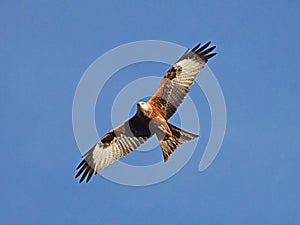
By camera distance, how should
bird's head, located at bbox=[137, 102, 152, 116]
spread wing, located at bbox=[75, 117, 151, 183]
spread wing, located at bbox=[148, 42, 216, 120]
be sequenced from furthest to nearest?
spread wing, located at bbox=[75, 117, 151, 183] < spread wing, located at bbox=[148, 42, 216, 120] < bird's head, located at bbox=[137, 102, 152, 116]

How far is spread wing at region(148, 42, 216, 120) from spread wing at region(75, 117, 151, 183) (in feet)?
2.60

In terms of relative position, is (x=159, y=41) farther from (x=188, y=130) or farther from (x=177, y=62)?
(x=188, y=130)

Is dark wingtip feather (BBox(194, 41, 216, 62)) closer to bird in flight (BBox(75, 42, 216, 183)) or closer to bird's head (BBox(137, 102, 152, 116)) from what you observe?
bird in flight (BBox(75, 42, 216, 183))

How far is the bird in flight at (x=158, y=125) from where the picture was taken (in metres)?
8.19

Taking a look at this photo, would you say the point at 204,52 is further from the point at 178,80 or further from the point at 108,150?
the point at 108,150

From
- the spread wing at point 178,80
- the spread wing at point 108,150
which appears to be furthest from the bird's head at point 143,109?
the spread wing at point 108,150

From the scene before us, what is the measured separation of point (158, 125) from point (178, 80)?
1.11 meters

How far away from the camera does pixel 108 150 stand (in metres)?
8.91

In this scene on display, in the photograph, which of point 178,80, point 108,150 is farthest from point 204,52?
point 108,150

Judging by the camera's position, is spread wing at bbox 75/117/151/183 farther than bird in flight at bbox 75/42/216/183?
Yes

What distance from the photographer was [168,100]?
845 centimetres

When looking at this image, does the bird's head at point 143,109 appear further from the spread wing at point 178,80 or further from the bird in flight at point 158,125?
the spread wing at point 178,80

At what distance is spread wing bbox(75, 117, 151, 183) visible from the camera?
8.77m

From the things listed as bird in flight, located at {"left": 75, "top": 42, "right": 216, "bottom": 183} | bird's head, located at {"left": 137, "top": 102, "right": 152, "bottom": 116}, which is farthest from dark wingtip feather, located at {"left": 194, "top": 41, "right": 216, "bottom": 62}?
bird's head, located at {"left": 137, "top": 102, "right": 152, "bottom": 116}
